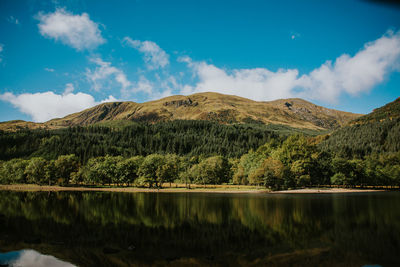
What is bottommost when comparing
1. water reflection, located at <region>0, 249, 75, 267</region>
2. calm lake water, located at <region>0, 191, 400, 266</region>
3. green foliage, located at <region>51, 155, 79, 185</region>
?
calm lake water, located at <region>0, 191, 400, 266</region>

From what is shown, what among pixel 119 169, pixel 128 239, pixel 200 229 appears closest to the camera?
pixel 128 239

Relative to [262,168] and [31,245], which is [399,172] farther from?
[31,245]

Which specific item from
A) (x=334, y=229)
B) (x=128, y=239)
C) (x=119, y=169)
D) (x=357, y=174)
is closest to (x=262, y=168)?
(x=357, y=174)

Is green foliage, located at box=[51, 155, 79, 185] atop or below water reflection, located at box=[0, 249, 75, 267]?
atop

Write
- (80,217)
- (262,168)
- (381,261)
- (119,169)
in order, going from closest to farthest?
(381,261)
(80,217)
(262,168)
(119,169)

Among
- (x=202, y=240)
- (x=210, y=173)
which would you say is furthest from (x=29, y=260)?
(x=210, y=173)

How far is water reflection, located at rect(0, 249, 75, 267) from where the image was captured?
1641 cm

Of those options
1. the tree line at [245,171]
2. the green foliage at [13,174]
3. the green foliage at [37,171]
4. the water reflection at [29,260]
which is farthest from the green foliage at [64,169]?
the water reflection at [29,260]

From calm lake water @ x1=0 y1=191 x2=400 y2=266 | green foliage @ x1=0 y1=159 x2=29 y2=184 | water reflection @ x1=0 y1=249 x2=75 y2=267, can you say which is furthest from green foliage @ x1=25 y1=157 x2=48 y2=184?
water reflection @ x1=0 y1=249 x2=75 y2=267

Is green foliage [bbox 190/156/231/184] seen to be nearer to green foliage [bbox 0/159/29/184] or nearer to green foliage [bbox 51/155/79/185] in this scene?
green foliage [bbox 51/155/79/185]

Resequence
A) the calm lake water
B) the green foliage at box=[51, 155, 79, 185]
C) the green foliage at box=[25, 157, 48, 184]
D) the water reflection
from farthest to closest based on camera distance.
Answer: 1. the green foliage at box=[51, 155, 79, 185]
2. the green foliage at box=[25, 157, 48, 184]
3. the calm lake water
4. the water reflection

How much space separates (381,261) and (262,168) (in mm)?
87346

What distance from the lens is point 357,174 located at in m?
121

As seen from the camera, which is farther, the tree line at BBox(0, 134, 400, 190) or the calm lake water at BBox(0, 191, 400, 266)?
the tree line at BBox(0, 134, 400, 190)
